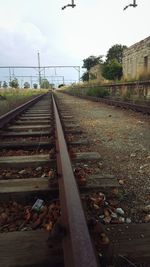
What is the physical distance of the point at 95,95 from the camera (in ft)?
60.1

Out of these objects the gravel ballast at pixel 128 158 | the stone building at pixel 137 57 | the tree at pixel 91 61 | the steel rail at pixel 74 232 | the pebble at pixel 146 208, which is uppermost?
the tree at pixel 91 61

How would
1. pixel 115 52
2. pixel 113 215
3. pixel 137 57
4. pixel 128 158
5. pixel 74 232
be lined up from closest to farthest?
pixel 74 232
pixel 113 215
pixel 128 158
pixel 137 57
pixel 115 52

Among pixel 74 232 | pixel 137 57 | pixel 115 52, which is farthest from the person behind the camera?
pixel 115 52

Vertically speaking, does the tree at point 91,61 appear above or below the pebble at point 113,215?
above

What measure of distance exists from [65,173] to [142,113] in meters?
7.00

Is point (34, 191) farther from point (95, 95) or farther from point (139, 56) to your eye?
point (139, 56)

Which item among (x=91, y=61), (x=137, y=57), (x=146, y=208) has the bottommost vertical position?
(x=146, y=208)

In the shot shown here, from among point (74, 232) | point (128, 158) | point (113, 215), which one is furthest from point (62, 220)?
point (128, 158)

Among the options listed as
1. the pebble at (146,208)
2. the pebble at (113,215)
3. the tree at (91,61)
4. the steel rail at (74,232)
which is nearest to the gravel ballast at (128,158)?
the pebble at (146,208)

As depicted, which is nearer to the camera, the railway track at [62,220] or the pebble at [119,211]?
the railway track at [62,220]

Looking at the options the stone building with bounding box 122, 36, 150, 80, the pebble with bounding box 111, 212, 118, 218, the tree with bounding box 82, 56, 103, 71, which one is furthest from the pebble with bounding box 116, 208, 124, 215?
the tree with bounding box 82, 56, 103, 71

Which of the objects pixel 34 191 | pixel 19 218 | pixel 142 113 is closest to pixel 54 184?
pixel 34 191

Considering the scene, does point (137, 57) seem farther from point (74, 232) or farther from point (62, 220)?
point (74, 232)

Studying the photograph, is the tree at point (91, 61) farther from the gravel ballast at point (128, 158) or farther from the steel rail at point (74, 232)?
the steel rail at point (74, 232)
